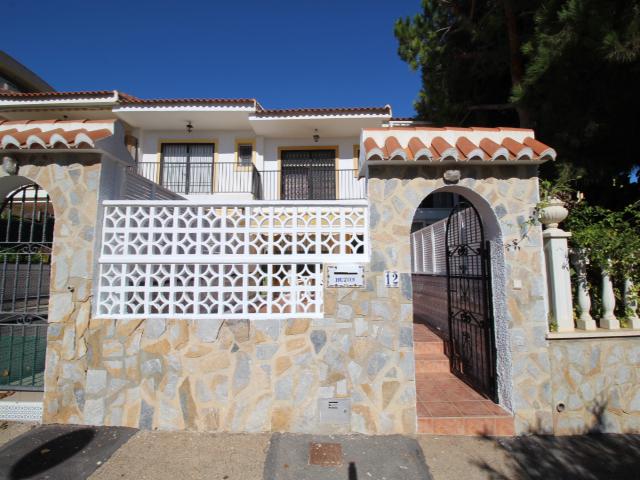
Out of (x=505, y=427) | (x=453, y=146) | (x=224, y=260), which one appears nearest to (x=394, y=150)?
(x=453, y=146)

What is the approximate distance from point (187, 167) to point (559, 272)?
1213 cm

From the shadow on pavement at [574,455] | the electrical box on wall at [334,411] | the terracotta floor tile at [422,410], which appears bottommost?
the shadow on pavement at [574,455]

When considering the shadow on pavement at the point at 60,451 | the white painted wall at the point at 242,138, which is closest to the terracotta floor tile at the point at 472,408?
the shadow on pavement at the point at 60,451

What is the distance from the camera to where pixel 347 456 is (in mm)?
3246

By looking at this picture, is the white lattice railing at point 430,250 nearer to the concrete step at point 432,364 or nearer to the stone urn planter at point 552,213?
the concrete step at point 432,364

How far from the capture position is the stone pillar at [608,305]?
12.5ft

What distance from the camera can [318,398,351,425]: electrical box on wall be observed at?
3.61 m

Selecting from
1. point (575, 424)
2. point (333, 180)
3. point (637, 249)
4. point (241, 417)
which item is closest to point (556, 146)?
point (637, 249)

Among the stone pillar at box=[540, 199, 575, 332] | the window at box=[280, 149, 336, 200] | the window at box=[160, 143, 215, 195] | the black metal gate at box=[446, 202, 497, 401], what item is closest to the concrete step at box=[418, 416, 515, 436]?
the black metal gate at box=[446, 202, 497, 401]

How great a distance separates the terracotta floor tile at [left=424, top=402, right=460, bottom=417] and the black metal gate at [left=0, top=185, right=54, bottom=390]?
15.0ft

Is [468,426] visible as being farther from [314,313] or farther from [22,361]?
[22,361]

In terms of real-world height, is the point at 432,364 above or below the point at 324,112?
below

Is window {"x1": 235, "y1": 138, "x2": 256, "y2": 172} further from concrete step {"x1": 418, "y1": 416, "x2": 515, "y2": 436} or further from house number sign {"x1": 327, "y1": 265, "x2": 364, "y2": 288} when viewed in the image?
concrete step {"x1": 418, "y1": 416, "x2": 515, "y2": 436}

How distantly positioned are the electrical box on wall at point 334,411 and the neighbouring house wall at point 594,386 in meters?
2.28
